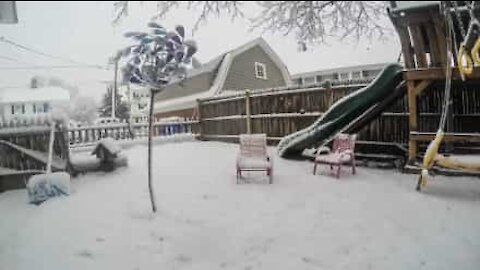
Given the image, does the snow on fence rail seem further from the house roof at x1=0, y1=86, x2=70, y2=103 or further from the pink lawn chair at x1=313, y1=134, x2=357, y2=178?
the pink lawn chair at x1=313, y1=134, x2=357, y2=178

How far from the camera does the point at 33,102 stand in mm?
1395

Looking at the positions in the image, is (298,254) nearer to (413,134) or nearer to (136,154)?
(136,154)

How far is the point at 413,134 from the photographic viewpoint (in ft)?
7.97

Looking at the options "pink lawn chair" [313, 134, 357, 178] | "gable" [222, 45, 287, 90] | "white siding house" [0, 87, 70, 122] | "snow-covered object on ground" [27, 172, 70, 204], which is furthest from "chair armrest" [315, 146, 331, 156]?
"white siding house" [0, 87, 70, 122]

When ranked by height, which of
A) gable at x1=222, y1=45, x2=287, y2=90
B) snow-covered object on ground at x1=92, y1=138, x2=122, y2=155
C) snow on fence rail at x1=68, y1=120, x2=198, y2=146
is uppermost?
gable at x1=222, y1=45, x2=287, y2=90

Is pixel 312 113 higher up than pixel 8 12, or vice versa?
pixel 8 12

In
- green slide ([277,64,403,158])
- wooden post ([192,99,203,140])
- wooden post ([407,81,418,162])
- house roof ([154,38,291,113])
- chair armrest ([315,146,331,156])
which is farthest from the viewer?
chair armrest ([315,146,331,156])

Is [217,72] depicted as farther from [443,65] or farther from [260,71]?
[443,65]

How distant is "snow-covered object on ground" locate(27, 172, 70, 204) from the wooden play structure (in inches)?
68.3

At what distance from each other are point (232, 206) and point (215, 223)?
310 mm

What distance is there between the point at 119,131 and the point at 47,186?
0.69 metres

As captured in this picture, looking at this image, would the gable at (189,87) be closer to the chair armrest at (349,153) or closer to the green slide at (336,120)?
the green slide at (336,120)

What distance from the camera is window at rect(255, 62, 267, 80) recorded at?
1639 mm

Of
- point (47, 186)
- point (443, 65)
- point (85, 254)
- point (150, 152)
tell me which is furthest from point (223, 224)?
point (443, 65)
